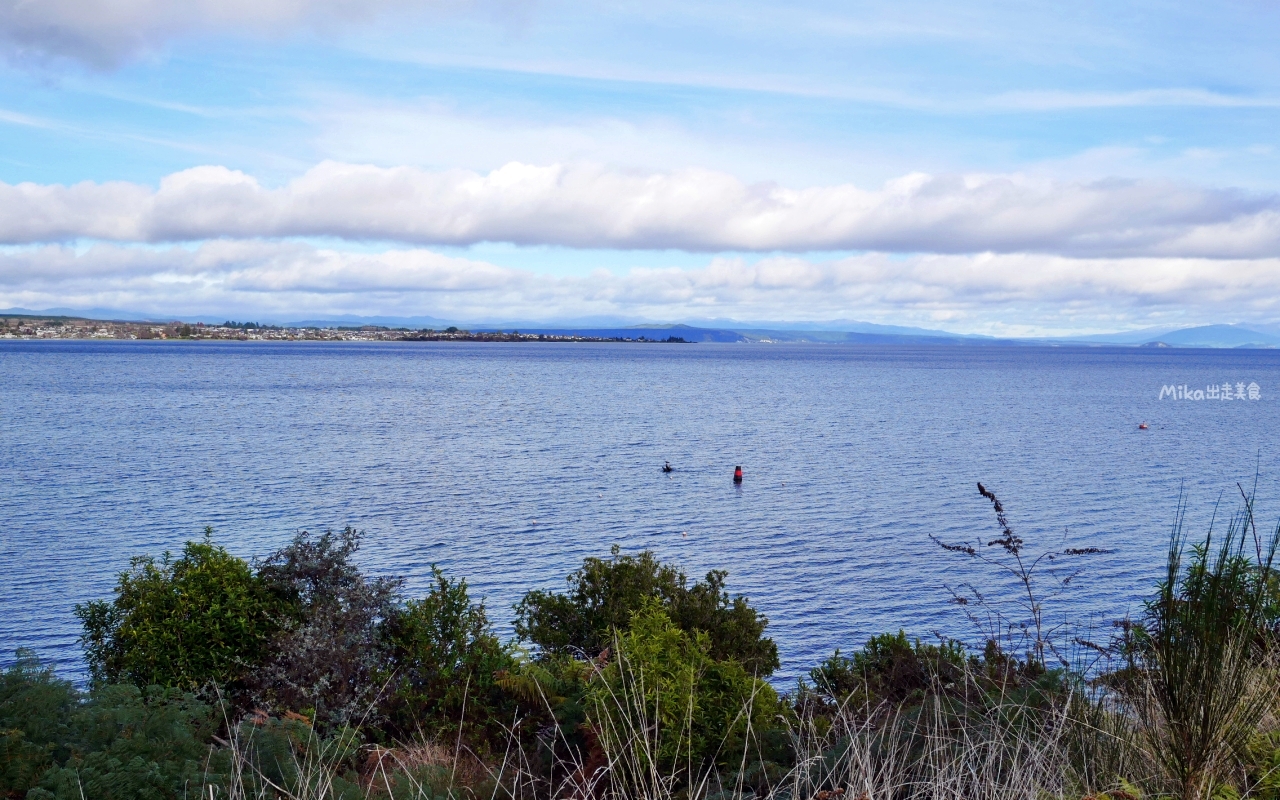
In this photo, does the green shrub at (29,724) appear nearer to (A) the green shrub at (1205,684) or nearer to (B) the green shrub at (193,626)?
(A) the green shrub at (1205,684)

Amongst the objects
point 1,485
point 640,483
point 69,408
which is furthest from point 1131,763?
point 69,408

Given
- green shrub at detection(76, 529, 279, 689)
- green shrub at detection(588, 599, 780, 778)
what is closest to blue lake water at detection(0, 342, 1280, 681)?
green shrub at detection(76, 529, 279, 689)

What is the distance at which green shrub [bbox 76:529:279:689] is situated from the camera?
465 inches

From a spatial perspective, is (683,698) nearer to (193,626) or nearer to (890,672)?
(890,672)

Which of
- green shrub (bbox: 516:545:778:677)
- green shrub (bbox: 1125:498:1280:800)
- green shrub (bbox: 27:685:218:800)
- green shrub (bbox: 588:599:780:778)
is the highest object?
green shrub (bbox: 1125:498:1280:800)

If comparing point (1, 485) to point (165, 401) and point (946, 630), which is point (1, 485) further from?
point (165, 401)

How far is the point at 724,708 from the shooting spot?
8398 mm

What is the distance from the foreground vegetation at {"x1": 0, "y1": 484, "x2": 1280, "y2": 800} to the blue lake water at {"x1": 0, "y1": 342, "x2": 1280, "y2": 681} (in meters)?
10.6

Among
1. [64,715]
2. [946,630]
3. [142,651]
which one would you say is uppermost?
[64,715]

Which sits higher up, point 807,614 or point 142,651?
point 142,651

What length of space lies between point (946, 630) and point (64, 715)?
22.1 metres

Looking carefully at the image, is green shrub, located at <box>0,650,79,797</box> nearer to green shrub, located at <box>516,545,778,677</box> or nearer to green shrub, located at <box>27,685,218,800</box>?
green shrub, located at <box>27,685,218,800</box>

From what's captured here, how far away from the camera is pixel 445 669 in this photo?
11.2m

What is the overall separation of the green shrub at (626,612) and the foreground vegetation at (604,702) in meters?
0.04
